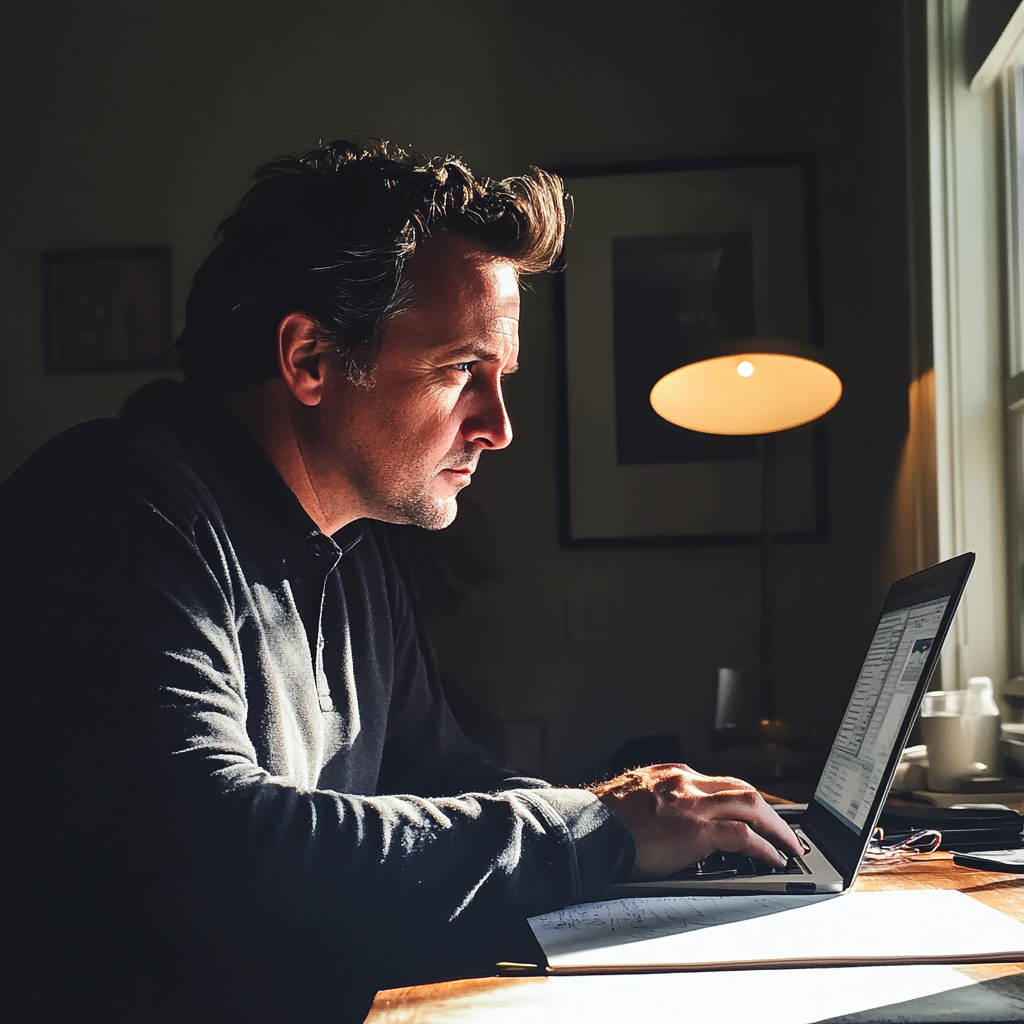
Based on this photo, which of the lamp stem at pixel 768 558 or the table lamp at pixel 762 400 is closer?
the table lamp at pixel 762 400

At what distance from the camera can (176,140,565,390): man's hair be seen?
116cm

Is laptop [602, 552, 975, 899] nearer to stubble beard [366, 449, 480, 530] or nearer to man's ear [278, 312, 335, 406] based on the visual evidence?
stubble beard [366, 449, 480, 530]

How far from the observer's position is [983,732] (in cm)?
138

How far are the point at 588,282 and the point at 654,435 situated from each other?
0.40 m

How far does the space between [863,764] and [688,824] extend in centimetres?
20

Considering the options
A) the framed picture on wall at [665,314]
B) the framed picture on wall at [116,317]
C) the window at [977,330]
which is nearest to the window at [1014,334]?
the window at [977,330]

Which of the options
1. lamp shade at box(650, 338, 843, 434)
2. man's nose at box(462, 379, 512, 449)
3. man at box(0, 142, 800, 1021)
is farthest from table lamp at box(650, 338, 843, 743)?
man at box(0, 142, 800, 1021)

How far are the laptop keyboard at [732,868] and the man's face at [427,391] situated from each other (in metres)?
0.56

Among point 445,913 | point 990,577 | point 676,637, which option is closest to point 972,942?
point 445,913

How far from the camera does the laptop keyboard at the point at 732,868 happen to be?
870mm

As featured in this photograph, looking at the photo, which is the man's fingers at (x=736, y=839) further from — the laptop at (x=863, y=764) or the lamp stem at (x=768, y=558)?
the lamp stem at (x=768, y=558)

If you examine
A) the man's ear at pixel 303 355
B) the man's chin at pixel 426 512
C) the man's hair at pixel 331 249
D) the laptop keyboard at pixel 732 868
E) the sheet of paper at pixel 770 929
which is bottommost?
the laptop keyboard at pixel 732 868

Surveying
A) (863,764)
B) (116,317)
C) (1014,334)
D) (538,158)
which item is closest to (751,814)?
(863,764)

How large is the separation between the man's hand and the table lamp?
981 mm
